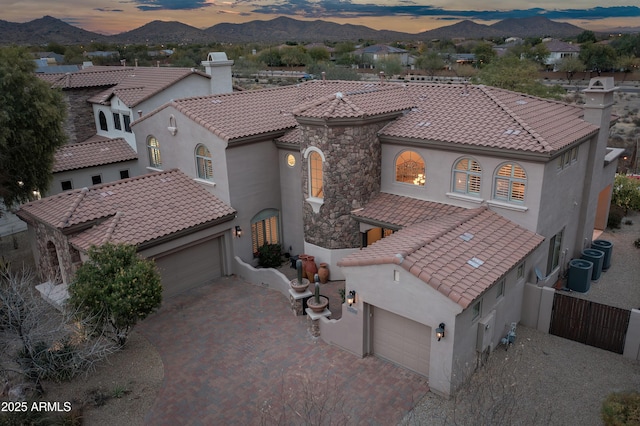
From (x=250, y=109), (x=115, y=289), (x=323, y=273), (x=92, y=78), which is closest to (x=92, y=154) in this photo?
(x=92, y=78)

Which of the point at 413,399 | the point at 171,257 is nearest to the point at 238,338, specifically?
the point at 171,257

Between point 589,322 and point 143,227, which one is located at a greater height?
point 143,227

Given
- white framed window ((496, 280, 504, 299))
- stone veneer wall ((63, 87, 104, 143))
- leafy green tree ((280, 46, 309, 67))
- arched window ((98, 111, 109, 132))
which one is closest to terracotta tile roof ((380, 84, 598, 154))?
white framed window ((496, 280, 504, 299))

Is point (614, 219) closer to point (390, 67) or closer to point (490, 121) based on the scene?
point (490, 121)

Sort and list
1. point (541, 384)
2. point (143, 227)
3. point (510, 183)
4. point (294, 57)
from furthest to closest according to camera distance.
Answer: point (294, 57) < point (143, 227) < point (510, 183) < point (541, 384)

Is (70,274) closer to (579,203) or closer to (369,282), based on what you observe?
(369,282)

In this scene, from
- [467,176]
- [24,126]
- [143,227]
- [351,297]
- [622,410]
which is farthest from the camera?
[24,126]
